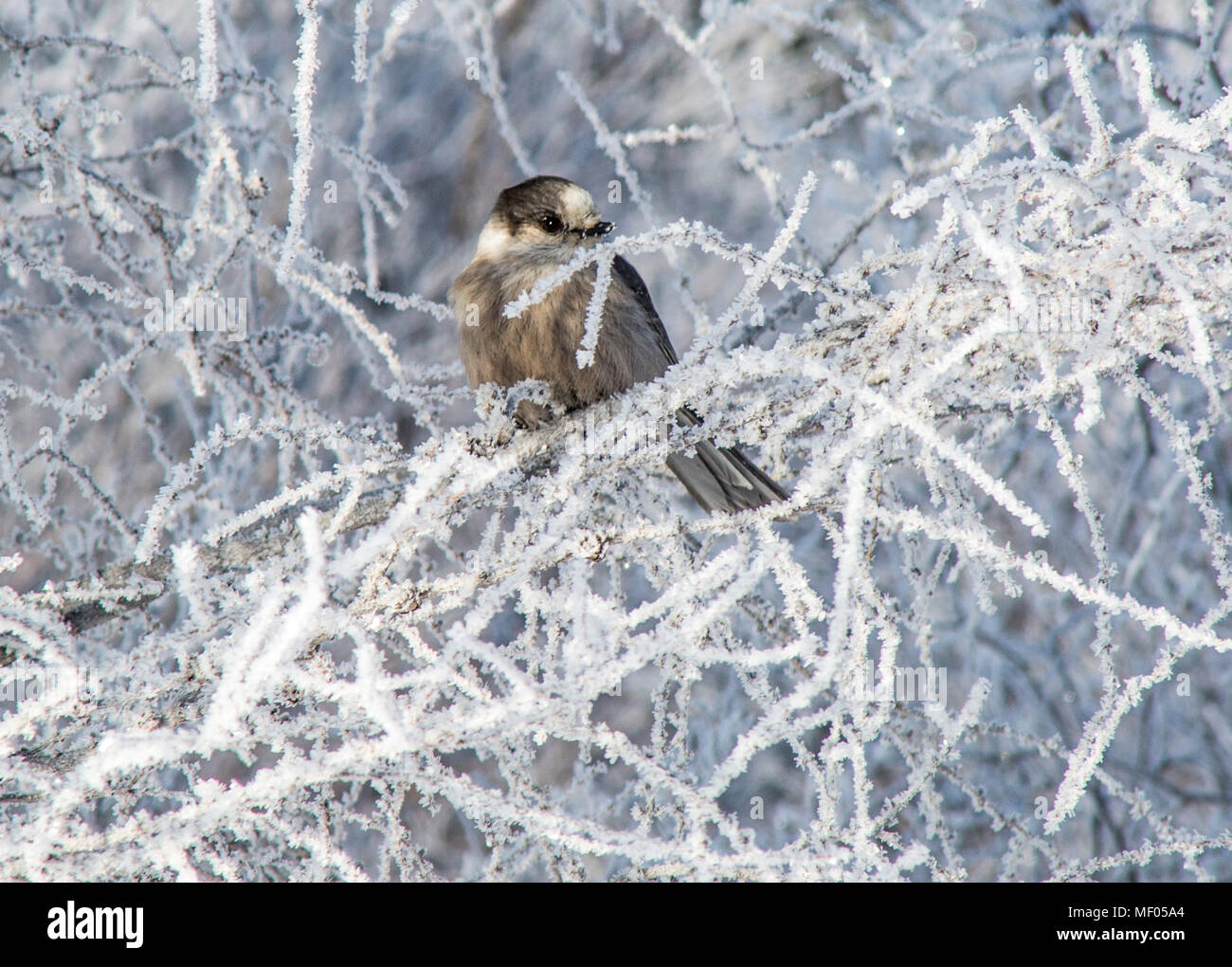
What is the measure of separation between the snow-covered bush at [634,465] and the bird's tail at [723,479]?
0.17 metres

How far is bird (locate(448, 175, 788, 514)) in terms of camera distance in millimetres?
3170

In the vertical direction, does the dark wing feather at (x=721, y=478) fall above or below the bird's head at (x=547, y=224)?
below

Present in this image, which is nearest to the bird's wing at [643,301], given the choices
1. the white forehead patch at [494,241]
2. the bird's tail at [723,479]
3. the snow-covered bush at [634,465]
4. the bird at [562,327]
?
the bird at [562,327]

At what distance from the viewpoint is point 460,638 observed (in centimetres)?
141

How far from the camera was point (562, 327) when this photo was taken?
320 cm

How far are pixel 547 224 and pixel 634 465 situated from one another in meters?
1.65

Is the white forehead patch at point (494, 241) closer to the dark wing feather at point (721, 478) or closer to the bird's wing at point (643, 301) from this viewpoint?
the bird's wing at point (643, 301)

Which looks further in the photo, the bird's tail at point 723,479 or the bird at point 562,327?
the bird at point 562,327

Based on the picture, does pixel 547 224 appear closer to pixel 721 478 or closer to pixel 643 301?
pixel 643 301

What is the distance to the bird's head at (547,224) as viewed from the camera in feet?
11.4

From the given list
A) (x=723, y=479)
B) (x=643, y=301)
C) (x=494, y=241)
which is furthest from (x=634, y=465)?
(x=494, y=241)
